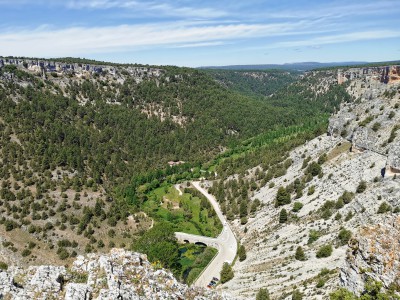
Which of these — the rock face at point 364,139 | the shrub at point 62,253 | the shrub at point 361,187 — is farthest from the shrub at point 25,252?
the rock face at point 364,139

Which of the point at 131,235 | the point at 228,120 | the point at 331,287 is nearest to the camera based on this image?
the point at 331,287

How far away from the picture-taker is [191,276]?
210 feet

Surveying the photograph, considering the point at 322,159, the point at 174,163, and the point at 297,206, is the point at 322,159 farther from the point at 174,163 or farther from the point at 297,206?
the point at 174,163

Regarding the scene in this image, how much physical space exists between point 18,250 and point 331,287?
59233mm

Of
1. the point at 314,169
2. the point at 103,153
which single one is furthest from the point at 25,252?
the point at 314,169

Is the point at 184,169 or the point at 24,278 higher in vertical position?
the point at 24,278

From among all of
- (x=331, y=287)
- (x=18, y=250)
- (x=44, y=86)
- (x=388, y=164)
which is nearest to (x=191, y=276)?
(x=331, y=287)

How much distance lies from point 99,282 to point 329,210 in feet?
175

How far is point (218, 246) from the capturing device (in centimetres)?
7650

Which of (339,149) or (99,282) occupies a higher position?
(99,282)

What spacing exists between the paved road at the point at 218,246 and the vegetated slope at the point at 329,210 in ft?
9.23

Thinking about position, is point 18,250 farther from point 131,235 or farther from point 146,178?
point 146,178

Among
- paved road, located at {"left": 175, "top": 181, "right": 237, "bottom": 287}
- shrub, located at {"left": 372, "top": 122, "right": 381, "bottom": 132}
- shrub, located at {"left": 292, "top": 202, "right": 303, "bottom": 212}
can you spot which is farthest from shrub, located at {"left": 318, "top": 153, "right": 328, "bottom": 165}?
paved road, located at {"left": 175, "top": 181, "right": 237, "bottom": 287}

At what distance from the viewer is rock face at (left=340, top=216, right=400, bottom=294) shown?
24.5 m
